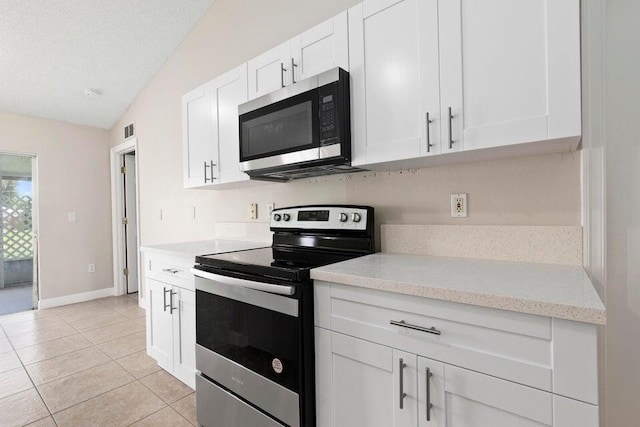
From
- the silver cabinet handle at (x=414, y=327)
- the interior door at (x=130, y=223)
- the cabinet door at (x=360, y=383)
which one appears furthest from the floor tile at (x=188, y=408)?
the interior door at (x=130, y=223)

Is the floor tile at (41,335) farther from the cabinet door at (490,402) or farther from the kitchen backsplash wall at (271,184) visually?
the cabinet door at (490,402)

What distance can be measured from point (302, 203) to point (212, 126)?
0.89 m

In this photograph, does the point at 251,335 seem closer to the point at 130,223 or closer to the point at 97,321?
the point at 97,321

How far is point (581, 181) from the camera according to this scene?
126cm

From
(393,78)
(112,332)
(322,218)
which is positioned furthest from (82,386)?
(393,78)

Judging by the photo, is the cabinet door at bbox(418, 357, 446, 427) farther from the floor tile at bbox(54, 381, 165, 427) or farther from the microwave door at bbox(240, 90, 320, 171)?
the floor tile at bbox(54, 381, 165, 427)

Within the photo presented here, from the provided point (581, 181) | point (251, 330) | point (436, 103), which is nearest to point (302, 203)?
point (251, 330)

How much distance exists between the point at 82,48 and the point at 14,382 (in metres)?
2.88

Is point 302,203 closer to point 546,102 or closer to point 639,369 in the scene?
point 546,102

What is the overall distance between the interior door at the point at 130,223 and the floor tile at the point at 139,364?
2.29m

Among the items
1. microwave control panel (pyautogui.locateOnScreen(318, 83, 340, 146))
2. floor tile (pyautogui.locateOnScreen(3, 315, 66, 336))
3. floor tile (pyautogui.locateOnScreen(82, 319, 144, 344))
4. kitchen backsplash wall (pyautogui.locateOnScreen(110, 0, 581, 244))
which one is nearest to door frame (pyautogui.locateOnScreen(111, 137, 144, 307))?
kitchen backsplash wall (pyautogui.locateOnScreen(110, 0, 581, 244))

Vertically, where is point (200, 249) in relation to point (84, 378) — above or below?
above

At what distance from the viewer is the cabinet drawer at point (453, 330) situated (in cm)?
84

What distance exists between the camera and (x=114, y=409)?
1935 millimetres
